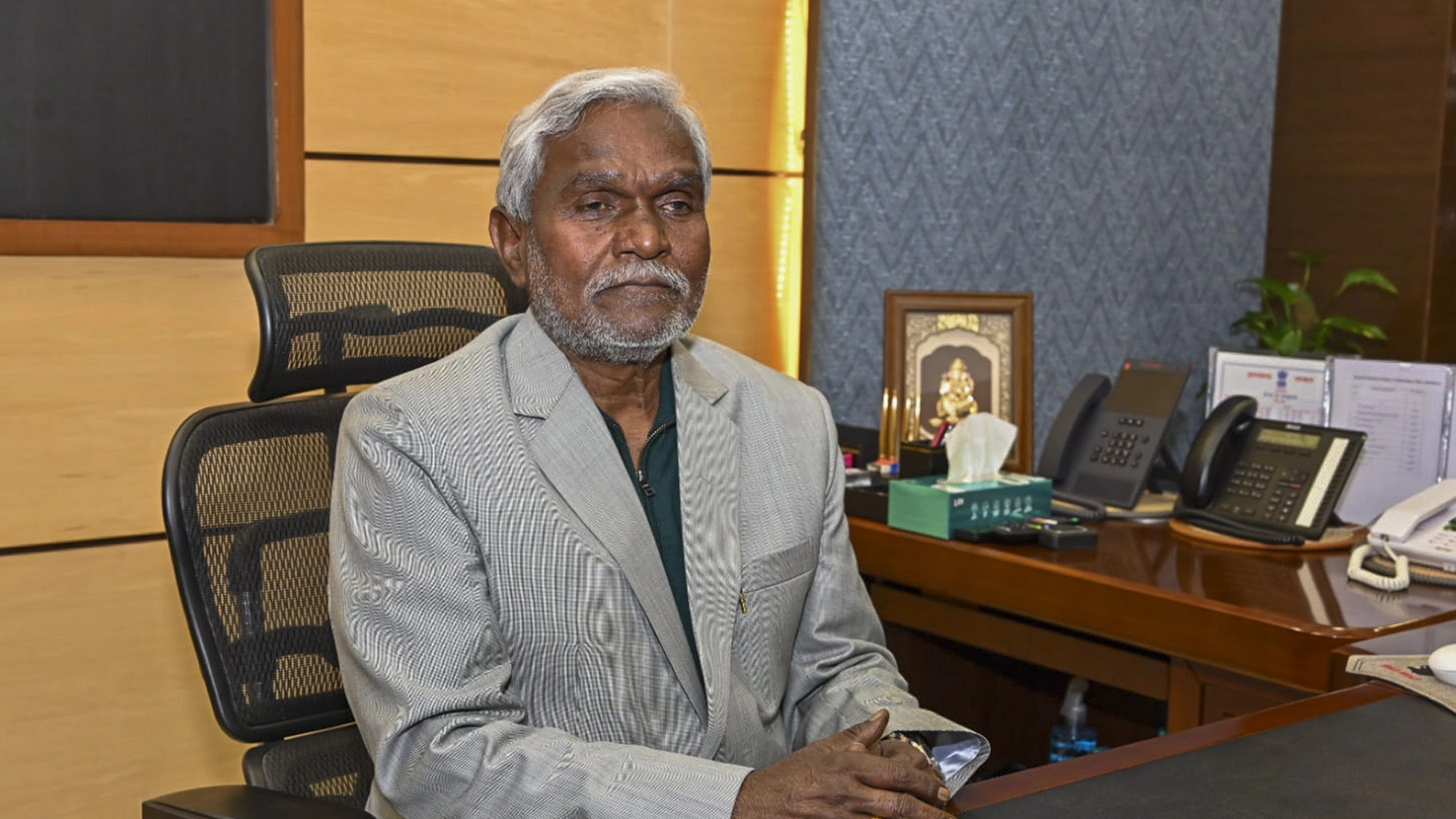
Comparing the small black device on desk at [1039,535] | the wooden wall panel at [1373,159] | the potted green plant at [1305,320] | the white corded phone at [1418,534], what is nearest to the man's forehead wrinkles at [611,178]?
the small black device on desk at [1039,535]

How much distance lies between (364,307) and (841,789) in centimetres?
87

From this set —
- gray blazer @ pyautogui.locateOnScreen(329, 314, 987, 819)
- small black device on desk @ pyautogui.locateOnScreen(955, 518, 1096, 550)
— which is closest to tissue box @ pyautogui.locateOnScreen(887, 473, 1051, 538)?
small black device on desk @ pyautogui.locateOnScreen(955, 518, 1096, 550)

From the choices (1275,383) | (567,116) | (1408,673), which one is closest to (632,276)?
(567,116)

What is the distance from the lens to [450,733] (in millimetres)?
1442

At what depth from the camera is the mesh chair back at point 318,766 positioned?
5.48 feet

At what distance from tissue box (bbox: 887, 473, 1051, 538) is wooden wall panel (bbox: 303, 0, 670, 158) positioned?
97cm

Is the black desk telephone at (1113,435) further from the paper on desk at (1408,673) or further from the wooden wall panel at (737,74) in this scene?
the paper on desk at (1408,673)

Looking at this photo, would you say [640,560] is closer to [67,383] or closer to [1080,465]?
[67,383]

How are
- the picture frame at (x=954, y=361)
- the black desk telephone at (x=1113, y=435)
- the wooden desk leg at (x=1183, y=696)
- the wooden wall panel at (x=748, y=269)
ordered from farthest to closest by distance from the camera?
the picture frame at (x=954, y=361)
the wooden wall panel at (x=748, y=269)
the black desk telephone at (x=1113, y=435)
the wooden desk leg at (x=1183, y=696)

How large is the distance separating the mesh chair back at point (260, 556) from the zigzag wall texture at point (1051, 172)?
147 centimetres

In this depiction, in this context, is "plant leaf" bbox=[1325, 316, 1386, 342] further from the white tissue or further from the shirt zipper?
the shirt zipper

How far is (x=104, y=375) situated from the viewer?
7.67ft

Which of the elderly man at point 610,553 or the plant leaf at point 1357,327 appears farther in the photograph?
the plant leaf at point 1357,327

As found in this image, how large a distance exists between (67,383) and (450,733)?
120 centimetres
